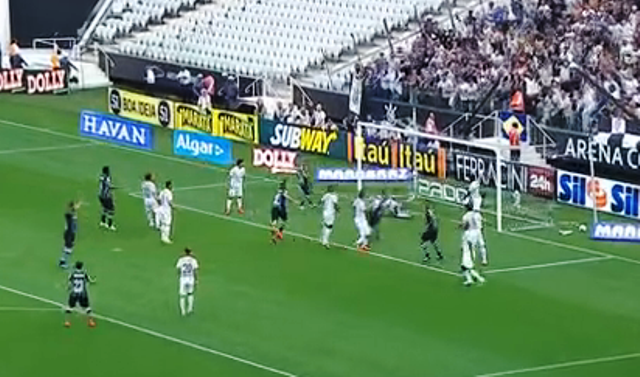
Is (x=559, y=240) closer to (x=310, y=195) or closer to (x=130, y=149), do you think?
(x=310, y=195)

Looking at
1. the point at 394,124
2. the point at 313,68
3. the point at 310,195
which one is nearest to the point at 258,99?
the point at 313,68

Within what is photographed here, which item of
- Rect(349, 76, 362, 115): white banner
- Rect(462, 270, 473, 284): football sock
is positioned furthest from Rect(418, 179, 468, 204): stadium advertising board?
Rect(462, 270, 473, 284): football sock

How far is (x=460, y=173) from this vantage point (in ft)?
176

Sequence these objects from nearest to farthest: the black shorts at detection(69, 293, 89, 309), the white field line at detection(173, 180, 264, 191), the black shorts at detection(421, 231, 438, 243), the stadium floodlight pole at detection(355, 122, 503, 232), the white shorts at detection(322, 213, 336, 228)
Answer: the black shorts at detection(69, 293, 89, 309) → the black shorts at detection(421, 231, 438, 243) → the white shorts at detection(322, 213, 336, 228) → the stadium floodlight pole at detection(355, 122, 503, 232) → the white field line at detection(173, 180, 264, 191)

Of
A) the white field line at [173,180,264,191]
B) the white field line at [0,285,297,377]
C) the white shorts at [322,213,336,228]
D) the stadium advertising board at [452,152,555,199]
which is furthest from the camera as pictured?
the white field line at [173,180,264,191]

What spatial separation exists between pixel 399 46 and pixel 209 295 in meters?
23.1

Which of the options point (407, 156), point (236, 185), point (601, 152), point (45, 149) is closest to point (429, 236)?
point (236, 185)

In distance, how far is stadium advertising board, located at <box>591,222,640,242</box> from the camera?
45.6 m

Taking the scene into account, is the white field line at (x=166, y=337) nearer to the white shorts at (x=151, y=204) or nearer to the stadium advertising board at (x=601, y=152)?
the white shorts at (x=151, y=204)

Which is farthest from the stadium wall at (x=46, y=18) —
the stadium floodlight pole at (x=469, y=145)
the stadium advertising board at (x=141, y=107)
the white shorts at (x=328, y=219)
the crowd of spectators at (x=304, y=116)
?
the white shorts at (x=328, y=219)

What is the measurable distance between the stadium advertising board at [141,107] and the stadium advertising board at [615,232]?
19.3 metres

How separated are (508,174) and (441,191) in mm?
1813

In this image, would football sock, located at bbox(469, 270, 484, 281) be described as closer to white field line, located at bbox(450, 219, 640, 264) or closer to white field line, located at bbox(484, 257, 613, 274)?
white field line, located at bbox(484, 257, 613, 274)

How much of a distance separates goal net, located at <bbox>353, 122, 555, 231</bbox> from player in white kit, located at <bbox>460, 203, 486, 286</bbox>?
5333 mm
